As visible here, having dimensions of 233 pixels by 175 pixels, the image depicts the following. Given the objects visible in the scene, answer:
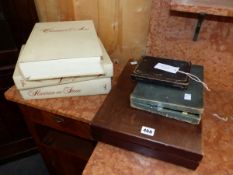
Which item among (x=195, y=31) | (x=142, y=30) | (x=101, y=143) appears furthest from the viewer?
(x=142, y=30)

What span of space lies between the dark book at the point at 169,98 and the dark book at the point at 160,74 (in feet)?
0.06

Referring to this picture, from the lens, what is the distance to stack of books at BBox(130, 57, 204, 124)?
0.65 metres

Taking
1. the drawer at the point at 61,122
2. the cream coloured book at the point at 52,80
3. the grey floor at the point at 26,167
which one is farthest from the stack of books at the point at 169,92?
the grey floor at the point at 26,167

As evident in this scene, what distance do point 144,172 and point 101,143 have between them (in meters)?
0.17

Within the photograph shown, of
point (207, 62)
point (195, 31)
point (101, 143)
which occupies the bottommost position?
point (101, 143)

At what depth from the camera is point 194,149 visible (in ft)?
1.93

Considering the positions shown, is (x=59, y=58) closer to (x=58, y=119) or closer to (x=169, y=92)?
(x=58, y=119)

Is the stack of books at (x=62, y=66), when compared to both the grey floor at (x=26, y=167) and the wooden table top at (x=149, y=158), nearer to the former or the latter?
the wooden table top at (x=149, y=158)

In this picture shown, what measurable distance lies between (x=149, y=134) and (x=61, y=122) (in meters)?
0.39

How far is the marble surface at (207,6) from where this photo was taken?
654mm

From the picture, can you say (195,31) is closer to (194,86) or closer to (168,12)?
(168,12)

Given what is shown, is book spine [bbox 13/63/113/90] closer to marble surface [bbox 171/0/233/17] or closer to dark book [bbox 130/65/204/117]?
dark book [bbox 130/65/204/117]

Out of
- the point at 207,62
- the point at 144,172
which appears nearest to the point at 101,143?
the point at 144,172

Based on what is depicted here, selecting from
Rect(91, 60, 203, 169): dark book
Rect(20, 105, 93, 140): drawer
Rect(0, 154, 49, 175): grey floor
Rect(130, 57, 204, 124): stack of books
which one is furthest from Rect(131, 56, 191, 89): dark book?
Rect(0, 154, 49, 175): grey floor
